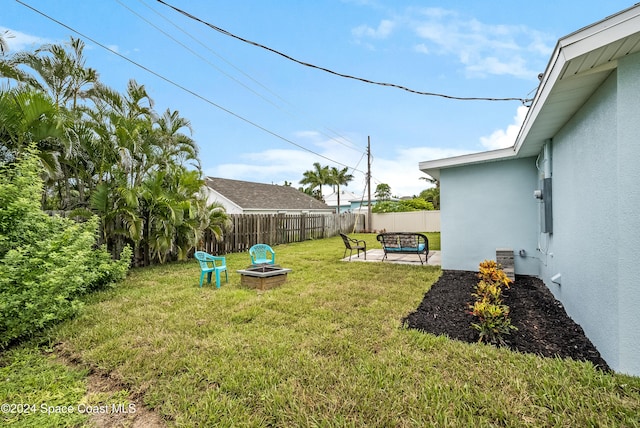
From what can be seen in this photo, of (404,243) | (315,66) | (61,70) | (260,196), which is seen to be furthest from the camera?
(260,196)

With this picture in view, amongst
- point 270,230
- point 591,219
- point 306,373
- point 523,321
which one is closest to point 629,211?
point 591,219

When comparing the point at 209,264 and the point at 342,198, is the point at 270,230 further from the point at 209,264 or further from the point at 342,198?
the point at 342,198

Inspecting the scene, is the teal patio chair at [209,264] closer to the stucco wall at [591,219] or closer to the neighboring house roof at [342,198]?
the stucco wall at [591,219]

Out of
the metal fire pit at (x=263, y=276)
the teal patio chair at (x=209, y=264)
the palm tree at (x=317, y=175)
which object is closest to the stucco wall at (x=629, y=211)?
the metal fire pit at (x=263, y=276)

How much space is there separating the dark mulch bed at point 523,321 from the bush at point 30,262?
15.0ft

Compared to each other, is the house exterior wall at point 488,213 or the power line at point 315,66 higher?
the power line at point 315,66

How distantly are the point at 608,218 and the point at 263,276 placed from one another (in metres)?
4.92

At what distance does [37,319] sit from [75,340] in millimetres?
547

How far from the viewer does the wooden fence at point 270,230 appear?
Result: 11.1 meters

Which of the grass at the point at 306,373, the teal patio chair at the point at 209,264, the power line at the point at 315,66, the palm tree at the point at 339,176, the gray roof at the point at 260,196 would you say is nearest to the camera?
the grass at the point at 306,373

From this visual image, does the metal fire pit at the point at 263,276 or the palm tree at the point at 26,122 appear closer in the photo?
the palm tree at the point at 26,122

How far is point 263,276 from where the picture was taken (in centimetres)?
546

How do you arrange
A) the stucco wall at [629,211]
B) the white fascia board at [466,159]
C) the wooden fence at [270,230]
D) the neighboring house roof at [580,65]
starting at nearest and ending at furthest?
the neighboring house roof at [580,65] → the stucco wall at [629,211] → the white fascia board at [466,159] → the wooden fence at [270,230]

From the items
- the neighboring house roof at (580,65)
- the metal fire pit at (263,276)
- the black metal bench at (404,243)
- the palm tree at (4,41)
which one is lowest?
the metal fire pit at (263,276)
